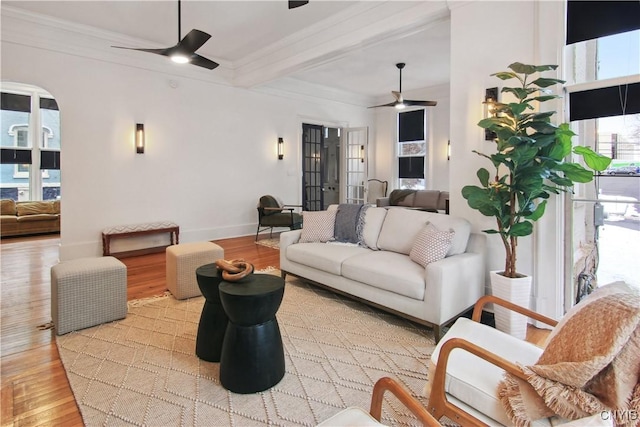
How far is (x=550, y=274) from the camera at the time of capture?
9.78 ft

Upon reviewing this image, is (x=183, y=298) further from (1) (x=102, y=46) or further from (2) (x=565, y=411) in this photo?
(1) (x=102, y=46)

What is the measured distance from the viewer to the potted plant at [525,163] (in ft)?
8.24

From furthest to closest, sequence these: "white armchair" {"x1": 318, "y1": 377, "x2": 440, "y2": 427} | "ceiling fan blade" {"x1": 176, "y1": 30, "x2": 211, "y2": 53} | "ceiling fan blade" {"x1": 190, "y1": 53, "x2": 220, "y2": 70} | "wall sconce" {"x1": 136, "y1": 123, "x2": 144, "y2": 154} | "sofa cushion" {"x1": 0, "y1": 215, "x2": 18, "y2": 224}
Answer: "sofa cushion" {"x1": 0, "y1": 215, "x2": 18, "y2": 224}
"wall sconce" {"x1": 136, "y1": 123, "x2": 144, "y2": 154}
"ceiling fan blade" {"x1": 190, "y1": 53, "x2": 220, "y2": 70}
"ceiling fan blade" {"x1": 176, "y1": 30, "x2": 211, "y2": 53}
"white armchair" {"x1": 318, "y1": 377, "x2": 440, "y2": 427}

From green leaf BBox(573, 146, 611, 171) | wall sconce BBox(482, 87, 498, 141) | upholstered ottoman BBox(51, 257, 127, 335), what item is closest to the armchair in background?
upholstered ottoman BBox(51, 257, 127, 335)

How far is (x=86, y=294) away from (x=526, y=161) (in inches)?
140

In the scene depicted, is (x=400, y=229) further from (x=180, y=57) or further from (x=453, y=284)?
(x=180, y=57)

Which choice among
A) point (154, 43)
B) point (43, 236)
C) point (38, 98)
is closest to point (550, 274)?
point (154, 43)

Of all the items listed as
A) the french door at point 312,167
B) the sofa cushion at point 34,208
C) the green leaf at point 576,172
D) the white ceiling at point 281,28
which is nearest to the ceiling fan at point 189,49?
the white ceiling at point 281,28

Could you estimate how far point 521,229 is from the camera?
105 inches

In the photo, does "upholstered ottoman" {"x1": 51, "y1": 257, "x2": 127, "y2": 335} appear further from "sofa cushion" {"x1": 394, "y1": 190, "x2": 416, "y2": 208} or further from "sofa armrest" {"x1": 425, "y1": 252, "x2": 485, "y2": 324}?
"sofa cushion" {"x1": 394, "y1": 190, "x2": 416, "y2": 208}

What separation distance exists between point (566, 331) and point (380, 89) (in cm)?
783

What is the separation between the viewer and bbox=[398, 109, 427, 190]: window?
8492 mm

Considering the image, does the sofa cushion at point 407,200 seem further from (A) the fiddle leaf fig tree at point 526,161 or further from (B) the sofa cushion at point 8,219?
(B) the sofa cushion at point 8,219

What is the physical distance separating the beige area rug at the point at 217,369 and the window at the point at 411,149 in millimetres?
5938
